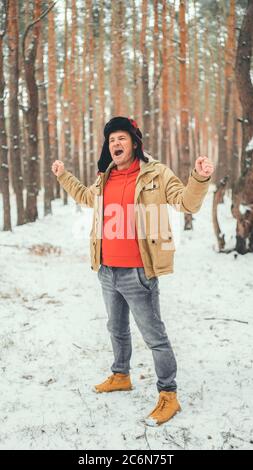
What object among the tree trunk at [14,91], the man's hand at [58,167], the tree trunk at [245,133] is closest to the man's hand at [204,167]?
the man's hand at [58,167]

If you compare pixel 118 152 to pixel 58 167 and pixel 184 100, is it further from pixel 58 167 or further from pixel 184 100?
pixel 184 100

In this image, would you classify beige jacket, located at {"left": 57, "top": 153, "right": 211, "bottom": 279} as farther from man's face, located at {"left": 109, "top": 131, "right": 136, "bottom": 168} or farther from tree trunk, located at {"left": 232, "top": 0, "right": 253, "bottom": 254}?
tree trunk, located at {"left": 232, "top": 0, "right": 253, "bottom": 254}

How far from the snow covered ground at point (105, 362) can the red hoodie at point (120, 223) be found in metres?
1.27

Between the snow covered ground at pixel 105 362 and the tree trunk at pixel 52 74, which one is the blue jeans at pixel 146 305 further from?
the tree trunk at pixel 52 74

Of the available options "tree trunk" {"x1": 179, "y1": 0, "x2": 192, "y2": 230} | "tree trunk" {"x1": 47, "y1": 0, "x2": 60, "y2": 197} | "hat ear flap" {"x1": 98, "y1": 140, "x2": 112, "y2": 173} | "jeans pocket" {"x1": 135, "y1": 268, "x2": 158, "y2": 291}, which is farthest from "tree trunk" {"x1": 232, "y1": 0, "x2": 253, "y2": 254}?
"tree trunk" {"x1": 47, "y1": 0, "x2": 60, "y2": 197}

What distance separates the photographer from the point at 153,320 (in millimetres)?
3305

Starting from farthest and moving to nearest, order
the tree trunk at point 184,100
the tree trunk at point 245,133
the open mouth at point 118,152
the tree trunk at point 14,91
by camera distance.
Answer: the tree trunk at point 184,100 → the tree trunk at point 14,91 → the tree trunk at point 245,133 → the open mouth at point 118,152

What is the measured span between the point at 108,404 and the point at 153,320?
92 centimetres

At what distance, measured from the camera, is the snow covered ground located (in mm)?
3119

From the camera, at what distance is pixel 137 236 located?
130 inches

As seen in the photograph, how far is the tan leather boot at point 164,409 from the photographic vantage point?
324cm
